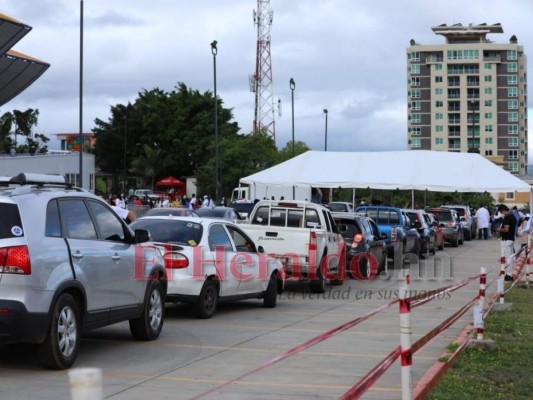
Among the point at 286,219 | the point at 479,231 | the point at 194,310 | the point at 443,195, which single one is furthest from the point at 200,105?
the point at 194,310

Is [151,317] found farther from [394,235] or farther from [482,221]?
[482,221]

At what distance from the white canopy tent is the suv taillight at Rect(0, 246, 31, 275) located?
24197mm

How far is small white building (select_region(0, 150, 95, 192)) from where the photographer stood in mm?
49094

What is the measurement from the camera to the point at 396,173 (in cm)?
3288

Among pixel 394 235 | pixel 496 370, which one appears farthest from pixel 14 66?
pixel 496 370

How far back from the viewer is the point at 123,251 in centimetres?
1032

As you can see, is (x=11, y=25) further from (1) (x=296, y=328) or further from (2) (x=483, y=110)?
(2) (x=483, y=110)

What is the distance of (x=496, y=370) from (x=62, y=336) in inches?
176

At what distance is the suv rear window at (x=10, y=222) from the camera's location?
8.38m

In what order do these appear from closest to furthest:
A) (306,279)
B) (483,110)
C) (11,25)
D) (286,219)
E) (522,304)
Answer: (522,304) < (306,279) < (286,219) < (11,25) < (483,110)

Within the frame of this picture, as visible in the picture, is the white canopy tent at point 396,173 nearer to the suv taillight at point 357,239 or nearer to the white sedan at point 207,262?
the suv taillight at point 357,239

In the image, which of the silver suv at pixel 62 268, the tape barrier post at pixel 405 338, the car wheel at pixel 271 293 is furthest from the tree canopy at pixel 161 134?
the tape barrier post at pixel 405 338

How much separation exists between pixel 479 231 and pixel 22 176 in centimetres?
4224

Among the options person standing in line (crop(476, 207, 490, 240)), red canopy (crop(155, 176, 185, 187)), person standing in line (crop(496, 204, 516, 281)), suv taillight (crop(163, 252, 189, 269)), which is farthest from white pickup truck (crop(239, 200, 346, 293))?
red canopy (crop(155, 176, 185, 187))
